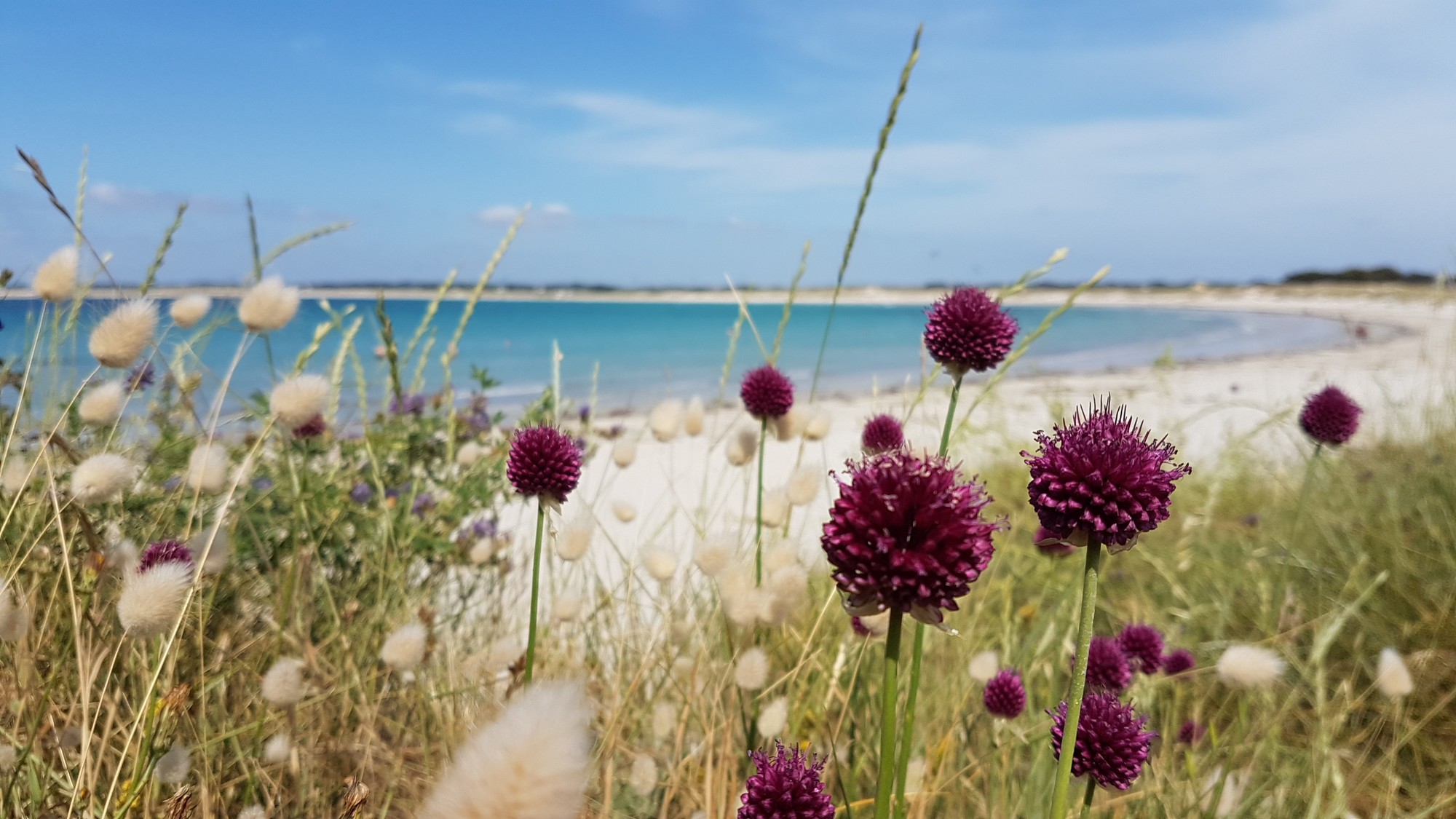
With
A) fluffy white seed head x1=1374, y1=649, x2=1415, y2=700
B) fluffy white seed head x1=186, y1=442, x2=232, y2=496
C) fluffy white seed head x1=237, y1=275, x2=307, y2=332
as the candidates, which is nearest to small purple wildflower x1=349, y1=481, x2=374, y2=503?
fluffy white seed head x1=186, y1=442, x2=232, y2=496

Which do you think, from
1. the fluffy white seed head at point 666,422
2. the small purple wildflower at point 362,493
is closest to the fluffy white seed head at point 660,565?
the fluffy white seed head at point 666,422

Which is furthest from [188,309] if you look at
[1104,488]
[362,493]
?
[1104,488]

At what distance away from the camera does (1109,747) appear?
1.23 metres

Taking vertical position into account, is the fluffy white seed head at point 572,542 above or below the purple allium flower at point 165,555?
above

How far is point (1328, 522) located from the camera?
4691mm

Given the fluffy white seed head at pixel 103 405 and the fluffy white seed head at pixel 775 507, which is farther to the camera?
the fluffy white seed head at pixel 775 507

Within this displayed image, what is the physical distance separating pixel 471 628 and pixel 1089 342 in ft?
121

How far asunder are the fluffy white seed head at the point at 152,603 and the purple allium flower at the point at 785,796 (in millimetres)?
942

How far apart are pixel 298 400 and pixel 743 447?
1.25m

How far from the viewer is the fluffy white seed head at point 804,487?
2004mm

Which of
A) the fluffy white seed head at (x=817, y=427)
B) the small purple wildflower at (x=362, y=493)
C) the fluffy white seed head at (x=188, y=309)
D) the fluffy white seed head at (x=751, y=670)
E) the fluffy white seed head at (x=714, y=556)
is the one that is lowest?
the small purple wildflower at (x=362, y=493)

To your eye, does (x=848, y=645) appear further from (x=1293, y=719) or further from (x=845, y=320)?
(x=845, y=320)

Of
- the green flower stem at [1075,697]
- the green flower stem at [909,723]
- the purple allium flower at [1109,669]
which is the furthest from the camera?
the purple allium flower at [1109,669]

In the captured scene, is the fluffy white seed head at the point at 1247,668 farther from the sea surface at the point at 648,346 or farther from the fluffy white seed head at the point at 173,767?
the fluffy white seed head at the point at 173,767
